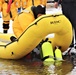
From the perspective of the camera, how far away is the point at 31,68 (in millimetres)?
6277

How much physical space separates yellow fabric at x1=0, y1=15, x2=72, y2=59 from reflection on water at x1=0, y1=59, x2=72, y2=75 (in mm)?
247

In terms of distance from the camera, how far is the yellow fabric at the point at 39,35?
6.47m

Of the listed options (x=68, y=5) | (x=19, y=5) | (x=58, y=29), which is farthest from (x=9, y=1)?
(x=58, y=29)

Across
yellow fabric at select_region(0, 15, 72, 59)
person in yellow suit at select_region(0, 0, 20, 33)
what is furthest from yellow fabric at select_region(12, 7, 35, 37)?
person in yellow suit at select_region(0, 0, 20, 33)

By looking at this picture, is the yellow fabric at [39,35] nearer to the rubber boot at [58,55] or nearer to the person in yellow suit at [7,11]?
the rubber boot at [58,55]

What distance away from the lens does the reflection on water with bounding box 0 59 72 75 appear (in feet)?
19.5

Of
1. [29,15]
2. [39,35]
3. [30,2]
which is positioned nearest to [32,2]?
[30,2]

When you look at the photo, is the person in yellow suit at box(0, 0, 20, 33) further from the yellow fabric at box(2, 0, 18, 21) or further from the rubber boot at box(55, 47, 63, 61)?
the rubber boot at box(55, 47, 63, 61)

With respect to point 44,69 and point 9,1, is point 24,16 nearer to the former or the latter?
point 44,69

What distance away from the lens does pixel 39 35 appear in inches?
257

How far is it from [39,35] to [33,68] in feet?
2.03

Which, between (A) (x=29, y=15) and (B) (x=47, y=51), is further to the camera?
(A) (x=29, y=15)

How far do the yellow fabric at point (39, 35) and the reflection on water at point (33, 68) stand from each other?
25cm

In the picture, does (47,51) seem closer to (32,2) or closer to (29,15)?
(29,15)
